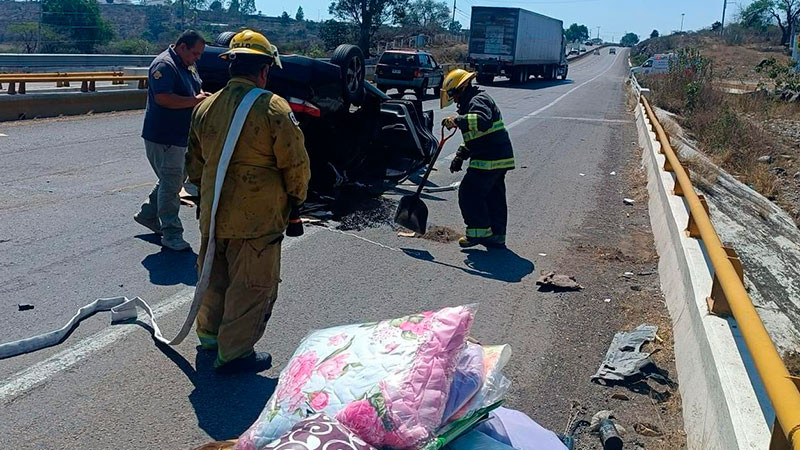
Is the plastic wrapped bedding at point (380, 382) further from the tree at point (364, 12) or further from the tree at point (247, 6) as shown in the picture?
the tree at point (247, 6)

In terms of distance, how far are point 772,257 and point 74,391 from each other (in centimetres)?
867

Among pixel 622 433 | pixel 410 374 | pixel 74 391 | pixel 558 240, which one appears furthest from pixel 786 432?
pixel 558 240

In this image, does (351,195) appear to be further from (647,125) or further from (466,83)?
(647,125)

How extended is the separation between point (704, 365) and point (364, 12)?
5756 centimetres

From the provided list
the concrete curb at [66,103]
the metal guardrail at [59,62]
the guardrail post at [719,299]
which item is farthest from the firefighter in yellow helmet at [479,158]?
the metal guardrail at [59,62]

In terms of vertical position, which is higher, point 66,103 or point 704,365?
point 66,103

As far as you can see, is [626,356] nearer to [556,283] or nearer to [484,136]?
[556,283]

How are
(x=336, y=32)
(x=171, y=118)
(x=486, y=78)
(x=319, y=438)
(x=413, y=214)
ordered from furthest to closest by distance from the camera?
(x=336, y=32)
(x=486, y=78)
(x=413, y=214)
(x=171, y=118)
(x=319, y=438)

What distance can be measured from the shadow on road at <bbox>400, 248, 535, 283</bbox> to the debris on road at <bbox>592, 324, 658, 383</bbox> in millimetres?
1537

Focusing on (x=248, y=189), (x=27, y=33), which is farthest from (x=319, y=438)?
(x=27, y=33)

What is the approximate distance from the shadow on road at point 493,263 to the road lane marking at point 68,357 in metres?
2.52

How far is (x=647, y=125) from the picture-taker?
1734 centimetres

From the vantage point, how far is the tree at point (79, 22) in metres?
47.0

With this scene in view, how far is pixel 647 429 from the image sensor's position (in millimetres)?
4129
